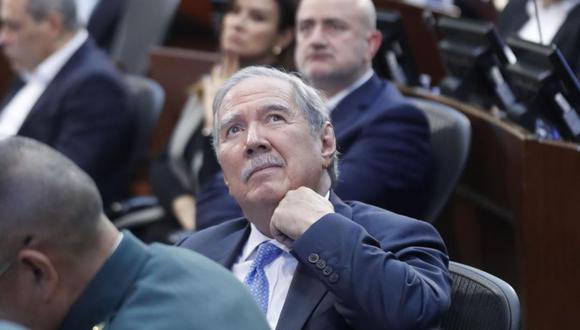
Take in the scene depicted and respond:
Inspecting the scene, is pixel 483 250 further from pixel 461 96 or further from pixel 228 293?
pixel 228 293

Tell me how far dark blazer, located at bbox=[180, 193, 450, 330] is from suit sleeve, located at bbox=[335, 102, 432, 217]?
83 centimetres

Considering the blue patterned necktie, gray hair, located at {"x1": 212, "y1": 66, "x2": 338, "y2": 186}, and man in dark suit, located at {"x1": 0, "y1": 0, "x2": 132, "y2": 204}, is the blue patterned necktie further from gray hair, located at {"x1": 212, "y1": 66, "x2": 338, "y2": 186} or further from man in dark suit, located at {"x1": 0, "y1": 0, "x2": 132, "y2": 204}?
man in dark suit, located at {"x1": 0, "y1": 0, "x2": 132, "y2": 204}

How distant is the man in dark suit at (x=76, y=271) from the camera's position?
148 centimetres

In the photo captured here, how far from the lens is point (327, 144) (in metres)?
2.28

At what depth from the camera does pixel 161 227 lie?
409 cm

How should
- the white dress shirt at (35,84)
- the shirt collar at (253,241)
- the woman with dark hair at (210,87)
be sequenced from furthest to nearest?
1. the white dress shirt at (35,84)
2. the woman with dark hair at (210,87)
3. the shirt collar at (253,241)

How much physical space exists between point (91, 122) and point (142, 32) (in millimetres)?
1381

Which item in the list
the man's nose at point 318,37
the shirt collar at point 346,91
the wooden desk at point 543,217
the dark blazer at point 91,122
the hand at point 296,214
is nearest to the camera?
the hand at point 296,214

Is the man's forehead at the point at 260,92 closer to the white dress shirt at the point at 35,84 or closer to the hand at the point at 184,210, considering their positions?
the hand at the point at 184,210

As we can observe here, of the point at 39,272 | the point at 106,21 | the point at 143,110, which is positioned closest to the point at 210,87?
the point at 143,110

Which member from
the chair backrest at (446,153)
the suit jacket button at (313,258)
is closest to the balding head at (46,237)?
the suit jacket button at (313,258)

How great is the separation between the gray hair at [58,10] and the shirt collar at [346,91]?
1.55 m

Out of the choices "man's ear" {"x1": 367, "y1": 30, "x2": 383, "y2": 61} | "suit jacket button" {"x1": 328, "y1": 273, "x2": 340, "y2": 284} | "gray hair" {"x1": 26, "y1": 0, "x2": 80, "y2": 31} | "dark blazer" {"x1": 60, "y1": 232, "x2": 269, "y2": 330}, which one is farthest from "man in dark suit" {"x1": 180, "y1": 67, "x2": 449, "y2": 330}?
"gray hair" {"x1": 26, "y1": 0, "x2": 80, "y2": 31}

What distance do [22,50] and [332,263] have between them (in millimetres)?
2855
